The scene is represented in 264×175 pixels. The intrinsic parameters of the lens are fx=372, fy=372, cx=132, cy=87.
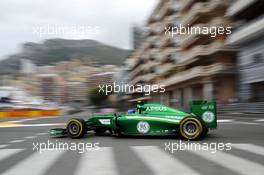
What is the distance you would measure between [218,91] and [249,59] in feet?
24.6

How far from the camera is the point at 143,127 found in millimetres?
9797

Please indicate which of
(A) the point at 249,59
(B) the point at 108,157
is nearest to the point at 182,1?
(A) the point at 249,59

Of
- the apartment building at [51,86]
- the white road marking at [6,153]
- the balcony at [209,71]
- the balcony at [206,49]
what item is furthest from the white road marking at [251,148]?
the apartment building at [51,86]

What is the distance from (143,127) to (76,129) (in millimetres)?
2077

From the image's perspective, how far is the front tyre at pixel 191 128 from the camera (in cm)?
899

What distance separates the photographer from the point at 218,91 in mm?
35812

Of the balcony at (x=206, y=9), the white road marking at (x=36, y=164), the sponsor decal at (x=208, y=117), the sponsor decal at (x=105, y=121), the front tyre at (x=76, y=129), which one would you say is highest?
the balcony at (x=206, y=9)

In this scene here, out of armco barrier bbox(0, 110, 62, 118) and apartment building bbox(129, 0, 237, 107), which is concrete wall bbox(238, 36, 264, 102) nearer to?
apartment building bbox(129, 0, 237, 107)

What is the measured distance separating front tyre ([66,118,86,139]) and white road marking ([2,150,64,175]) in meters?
2.67

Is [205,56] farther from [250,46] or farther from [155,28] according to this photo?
[155,28]

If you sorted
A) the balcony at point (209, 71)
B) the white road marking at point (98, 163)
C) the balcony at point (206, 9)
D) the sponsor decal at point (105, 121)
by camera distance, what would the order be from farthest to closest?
1. the balcony at point (206, 9)
2. the balcony at point (209, 71)
3. the sponsor decal at point (105, 121)
4. the white road marking at point (98, 163)

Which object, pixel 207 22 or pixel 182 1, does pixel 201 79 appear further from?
pixel 182 1

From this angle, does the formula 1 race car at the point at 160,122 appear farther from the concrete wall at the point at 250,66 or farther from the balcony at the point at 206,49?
the balcony at the point at 206,49

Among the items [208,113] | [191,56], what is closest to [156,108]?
[208,113]
